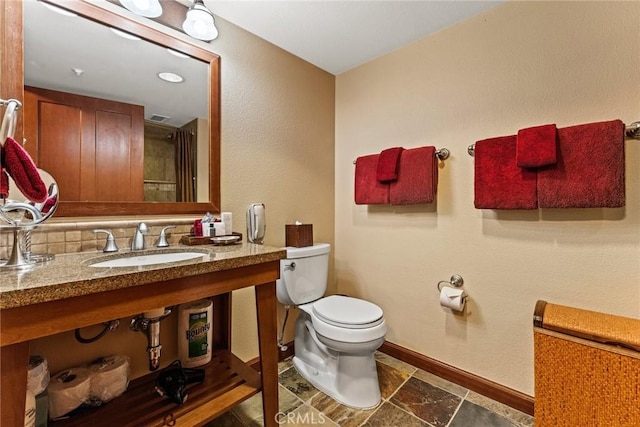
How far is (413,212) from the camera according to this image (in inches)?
71.5

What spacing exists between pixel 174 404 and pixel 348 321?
0.82m

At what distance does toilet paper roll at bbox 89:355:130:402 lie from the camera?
1079 mm

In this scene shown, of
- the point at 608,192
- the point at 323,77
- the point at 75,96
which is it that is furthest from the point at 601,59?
the point at 75,96

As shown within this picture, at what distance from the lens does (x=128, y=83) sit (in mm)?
1271

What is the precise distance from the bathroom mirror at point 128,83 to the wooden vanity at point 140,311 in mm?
313

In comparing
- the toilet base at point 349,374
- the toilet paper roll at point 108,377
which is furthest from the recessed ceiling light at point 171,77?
the toilet base at point 349,374

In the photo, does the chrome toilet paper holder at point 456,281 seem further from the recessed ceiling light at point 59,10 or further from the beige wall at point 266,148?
the recessed ceiling light at point 59,10

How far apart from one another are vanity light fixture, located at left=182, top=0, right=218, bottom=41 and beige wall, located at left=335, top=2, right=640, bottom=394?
1111 mm

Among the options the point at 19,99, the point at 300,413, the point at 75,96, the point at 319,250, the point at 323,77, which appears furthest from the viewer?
the point at 323,77

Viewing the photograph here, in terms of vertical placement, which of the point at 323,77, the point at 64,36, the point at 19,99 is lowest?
the point at 19,99

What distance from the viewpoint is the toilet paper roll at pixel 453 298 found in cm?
156

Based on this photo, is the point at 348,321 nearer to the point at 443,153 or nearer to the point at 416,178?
the point at 416,178

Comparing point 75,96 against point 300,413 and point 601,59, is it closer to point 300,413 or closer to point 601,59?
point 300,413

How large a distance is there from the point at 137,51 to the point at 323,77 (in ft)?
4.17
